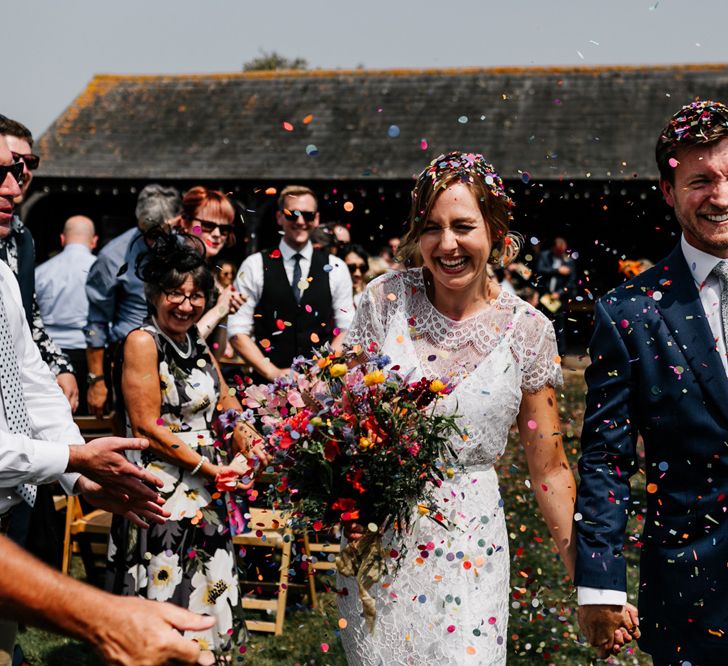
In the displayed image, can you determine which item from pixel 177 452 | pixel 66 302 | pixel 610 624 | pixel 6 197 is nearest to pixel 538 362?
pixel 610 624

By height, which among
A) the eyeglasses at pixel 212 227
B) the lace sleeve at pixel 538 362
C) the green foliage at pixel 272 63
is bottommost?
the lace sleeve at pixel 538 362

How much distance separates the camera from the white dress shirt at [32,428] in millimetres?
2766

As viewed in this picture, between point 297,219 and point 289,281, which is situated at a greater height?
point 297,219

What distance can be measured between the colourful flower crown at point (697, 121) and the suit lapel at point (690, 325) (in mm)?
370

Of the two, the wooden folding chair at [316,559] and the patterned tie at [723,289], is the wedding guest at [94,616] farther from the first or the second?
the wooden folding chair at [316,559]

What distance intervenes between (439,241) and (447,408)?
1.92 feet

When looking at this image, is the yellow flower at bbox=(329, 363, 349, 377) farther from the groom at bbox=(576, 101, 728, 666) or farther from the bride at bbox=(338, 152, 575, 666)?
the groom at bbox=(576, 101, 728, 666)

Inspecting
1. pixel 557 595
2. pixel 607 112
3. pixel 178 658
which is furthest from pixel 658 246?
pixel 178 658

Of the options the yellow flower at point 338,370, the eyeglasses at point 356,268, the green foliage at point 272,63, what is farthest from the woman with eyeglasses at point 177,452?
the green foliage at point 272,63

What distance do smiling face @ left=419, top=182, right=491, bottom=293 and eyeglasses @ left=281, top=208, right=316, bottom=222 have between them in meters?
3.17

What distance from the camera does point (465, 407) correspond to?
10.6ft

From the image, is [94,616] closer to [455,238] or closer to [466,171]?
[455,238]

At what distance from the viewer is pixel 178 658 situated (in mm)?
1901

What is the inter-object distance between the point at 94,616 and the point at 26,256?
3422 millimetres
